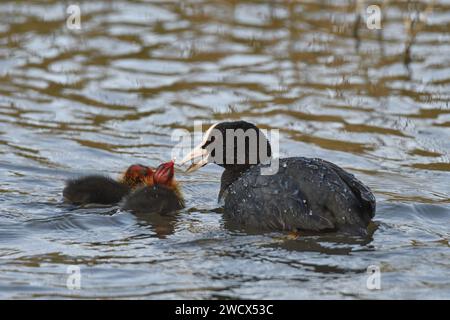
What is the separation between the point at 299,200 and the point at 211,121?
158 inches

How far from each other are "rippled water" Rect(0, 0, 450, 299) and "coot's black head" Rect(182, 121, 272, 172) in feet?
1.56

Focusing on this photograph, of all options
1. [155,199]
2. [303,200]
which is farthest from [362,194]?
[155,199]

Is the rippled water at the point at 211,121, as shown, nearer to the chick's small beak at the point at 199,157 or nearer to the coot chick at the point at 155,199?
the coot chick at the point at 155,199

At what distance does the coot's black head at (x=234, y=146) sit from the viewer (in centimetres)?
860

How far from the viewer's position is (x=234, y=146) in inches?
343

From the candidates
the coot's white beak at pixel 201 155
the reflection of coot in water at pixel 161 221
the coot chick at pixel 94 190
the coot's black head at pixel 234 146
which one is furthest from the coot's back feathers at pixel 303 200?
the coot chick at pixel 94 190

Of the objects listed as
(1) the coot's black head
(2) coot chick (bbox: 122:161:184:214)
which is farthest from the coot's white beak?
(2) coot chick (bbox: 122:161:184:214)

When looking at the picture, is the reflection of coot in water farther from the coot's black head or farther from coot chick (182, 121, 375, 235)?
the coot's black head

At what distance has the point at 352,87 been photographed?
495 inches

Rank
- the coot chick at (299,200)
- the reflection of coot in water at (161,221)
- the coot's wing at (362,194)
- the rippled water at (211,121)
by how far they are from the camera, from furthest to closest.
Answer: the reflection of coot in water at (161,221)
the coot's wing at (362,194)
the coot chick at (299,200)
the rippled water at (211,121)

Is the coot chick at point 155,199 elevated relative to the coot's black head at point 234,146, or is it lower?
lower

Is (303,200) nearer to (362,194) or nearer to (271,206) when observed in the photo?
(271,206)

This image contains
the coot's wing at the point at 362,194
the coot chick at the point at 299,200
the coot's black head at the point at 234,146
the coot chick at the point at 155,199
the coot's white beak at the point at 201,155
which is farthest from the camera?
the coot's white beak at the point at 201,155

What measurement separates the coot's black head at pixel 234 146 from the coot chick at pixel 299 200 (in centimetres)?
32
